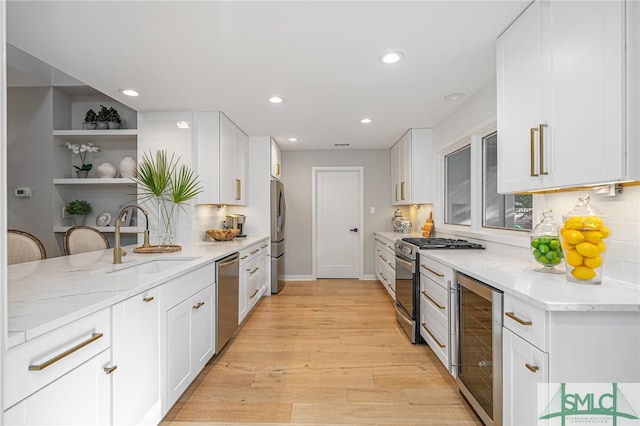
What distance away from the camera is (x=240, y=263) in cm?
326

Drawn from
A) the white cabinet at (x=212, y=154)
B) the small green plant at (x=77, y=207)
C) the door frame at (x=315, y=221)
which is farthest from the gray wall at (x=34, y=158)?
the door frame at (x=315, y=221)

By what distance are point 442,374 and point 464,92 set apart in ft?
8.04

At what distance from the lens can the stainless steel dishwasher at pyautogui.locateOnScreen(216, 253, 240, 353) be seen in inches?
101

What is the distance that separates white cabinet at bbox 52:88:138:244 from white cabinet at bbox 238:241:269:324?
1.59 metres

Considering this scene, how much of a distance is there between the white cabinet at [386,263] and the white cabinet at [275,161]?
196 centimetres

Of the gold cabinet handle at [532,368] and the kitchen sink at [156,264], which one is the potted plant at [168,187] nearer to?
the kitchen sink at [156,264]

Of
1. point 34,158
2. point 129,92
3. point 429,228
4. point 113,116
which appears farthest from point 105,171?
point 429,228

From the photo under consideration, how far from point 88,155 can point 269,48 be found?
321 cm

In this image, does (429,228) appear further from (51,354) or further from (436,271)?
(51,354)

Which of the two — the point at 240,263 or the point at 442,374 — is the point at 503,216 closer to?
the point at 442,374

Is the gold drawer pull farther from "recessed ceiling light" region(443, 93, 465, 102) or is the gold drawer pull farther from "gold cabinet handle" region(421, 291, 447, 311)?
"recessed ceiling light" region(443, 93, 465, 102)

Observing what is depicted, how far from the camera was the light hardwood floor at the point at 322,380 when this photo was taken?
1877 mm

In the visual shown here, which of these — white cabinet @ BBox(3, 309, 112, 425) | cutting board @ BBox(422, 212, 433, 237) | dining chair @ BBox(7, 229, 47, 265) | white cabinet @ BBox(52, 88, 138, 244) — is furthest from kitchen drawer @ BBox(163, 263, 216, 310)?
cutting board @ BBox(422, 212, 433, 237)

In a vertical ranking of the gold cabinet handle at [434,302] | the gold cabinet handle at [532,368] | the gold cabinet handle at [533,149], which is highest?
the gold cabinet handle at [533,149]
